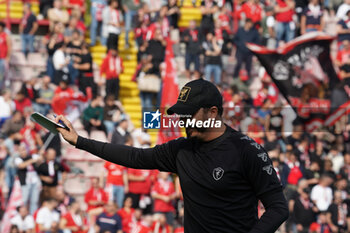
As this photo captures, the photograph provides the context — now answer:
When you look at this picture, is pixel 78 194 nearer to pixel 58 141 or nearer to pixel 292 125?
pixel 58 141

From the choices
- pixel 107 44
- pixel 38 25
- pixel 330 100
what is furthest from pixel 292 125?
pixel 38 25

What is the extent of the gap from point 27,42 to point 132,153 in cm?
854

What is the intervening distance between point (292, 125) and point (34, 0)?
5.98m

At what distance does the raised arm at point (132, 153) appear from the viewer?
3.94 m

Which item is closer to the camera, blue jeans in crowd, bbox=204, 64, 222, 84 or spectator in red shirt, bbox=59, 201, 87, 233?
spectator in red shirt, bbox=59, 201, 87, 233

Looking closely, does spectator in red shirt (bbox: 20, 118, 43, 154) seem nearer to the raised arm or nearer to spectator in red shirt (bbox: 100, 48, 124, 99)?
spectator in red shirt (bbox: 100, 48, 124, 99)

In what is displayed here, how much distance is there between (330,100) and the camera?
9023mm

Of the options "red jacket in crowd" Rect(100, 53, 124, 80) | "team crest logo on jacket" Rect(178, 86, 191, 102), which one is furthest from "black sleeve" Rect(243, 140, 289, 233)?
"red jacket in crowd" Rect(100, 53, 124, 80)

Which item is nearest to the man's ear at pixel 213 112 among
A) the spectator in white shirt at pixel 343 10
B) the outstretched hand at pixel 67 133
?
the outstretched hand at pixel 67 133

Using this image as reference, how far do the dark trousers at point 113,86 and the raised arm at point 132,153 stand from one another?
778 centimetres

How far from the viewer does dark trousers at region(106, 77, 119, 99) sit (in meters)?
11.8

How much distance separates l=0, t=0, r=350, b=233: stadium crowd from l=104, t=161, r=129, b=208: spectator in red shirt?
15mm

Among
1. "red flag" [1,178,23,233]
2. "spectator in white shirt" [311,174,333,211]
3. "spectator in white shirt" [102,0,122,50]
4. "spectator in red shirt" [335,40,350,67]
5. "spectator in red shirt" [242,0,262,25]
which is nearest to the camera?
"red flag" [1,178,23,233]

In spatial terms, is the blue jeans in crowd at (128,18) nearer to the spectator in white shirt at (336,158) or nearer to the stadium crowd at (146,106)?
the stadium crowd at (146,106)
